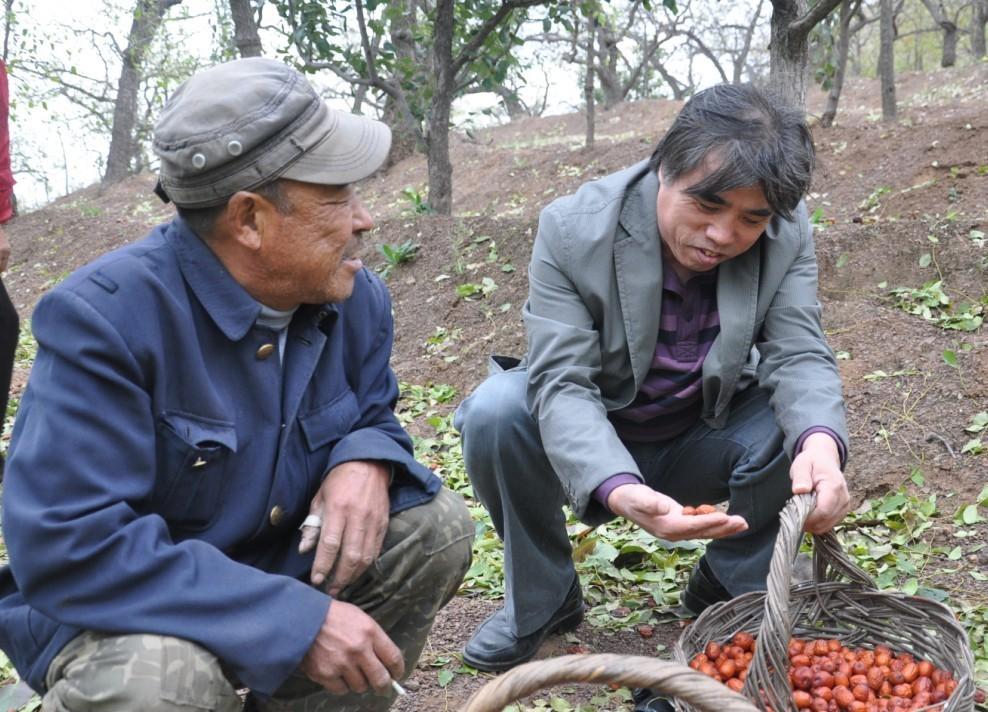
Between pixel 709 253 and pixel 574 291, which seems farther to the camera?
pixel 574 291

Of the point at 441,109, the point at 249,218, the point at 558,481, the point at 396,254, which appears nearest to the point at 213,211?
the point at 249,218

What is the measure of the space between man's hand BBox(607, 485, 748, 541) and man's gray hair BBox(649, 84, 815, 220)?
2.15 ft

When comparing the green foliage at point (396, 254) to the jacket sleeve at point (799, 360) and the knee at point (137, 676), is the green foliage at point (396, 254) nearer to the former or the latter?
the jacket sleeve at point (799, 360)

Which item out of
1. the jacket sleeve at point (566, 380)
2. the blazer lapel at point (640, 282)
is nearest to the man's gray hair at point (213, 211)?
the jacket sleeve at point (566, 380)

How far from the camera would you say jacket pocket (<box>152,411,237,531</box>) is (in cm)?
163

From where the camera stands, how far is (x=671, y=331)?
2.33 metres

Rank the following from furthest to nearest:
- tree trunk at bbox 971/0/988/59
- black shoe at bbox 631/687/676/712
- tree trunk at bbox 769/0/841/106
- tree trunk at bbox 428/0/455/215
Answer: tree trunk at bbox 971/0/988/59 → tree trunk at bbox 428/0/455/215 → tree trunk at bbox 769/0/841/106 → black shoe at bbox 631/687/676/712

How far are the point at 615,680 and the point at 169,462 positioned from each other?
2.66 feet

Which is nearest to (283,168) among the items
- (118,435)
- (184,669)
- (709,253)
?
(118,435)

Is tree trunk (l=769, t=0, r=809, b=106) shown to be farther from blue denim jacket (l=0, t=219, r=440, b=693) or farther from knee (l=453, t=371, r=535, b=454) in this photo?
blue denim jacket (l=0, t=219, r=440, b=693)

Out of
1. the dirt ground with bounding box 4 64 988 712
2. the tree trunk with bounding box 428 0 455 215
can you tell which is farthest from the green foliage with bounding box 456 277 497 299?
the tree trunk with bounding box 428 0 455 215

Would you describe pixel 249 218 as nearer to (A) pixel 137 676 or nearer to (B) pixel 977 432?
(A) pixel 137 676

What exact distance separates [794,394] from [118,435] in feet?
4.67

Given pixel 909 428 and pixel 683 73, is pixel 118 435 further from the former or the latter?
pixel 683 73
